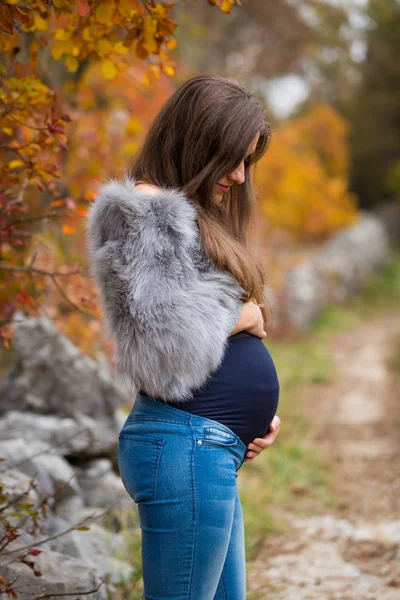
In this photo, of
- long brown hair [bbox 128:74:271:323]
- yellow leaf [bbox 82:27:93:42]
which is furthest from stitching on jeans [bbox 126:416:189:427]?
yellow leaf [bbox 82:27:93:42]

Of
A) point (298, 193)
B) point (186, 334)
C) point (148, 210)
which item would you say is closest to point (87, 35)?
point (148, 210)

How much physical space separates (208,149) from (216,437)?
0.79m

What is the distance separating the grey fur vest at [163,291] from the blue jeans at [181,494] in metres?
0.10

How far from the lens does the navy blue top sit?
1.83 m

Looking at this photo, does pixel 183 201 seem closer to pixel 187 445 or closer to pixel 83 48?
pixel 187 445

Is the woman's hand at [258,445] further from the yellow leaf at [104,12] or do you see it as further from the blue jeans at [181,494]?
the yellow leaf at [104,12]

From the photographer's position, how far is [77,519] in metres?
3.41

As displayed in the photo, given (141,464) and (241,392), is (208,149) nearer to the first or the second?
(241,392)

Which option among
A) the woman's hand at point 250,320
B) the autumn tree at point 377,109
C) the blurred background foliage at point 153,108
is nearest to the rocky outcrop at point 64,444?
the blurred background foliage at point 153,108

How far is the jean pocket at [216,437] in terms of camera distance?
5.85ft

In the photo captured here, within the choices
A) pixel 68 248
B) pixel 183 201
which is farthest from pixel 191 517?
pixel 68 248

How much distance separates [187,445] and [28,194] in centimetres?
339

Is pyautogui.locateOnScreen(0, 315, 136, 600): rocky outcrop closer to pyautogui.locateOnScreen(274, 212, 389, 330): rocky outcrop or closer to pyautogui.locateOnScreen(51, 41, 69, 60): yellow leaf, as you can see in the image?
pyautogui.locateOnScreen(51, 41, 69, 60): yellow leaf

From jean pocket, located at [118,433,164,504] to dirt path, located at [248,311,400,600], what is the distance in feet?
5.36
